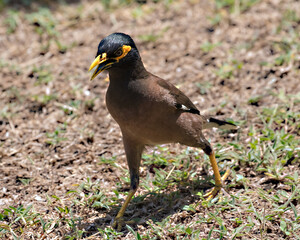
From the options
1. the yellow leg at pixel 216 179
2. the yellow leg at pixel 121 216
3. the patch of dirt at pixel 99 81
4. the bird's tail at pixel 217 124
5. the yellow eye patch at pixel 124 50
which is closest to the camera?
the yellow eye patch at pixel 124 50

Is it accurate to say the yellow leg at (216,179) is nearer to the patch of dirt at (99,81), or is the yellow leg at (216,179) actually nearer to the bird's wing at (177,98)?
the patch of dirt at (99,81)

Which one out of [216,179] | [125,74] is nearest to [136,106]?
[125,74]

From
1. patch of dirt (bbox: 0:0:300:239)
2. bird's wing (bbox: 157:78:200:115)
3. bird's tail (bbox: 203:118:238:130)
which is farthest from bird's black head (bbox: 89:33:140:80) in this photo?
patch of dirt (bbox: 0:0:300:239)

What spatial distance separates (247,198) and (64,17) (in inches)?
210

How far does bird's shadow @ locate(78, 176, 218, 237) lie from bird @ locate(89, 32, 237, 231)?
15cm

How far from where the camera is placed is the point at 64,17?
27.8 ft

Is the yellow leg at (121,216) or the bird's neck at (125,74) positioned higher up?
the bird's neck at (125,74)

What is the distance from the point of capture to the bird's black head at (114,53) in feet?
13.6

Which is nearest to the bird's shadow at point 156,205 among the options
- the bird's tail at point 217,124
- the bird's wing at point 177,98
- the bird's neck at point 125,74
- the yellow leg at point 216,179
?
the yellow leg at point 216,179

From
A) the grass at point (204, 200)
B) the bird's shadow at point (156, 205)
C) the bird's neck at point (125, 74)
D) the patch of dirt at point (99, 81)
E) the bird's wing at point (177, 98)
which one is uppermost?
the bird's neck at point (125, 74)

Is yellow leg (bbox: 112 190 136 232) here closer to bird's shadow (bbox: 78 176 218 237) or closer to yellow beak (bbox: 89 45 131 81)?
bird's shadow (bbox: 78 176 218 237)

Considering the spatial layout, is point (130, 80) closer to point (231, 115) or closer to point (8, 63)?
point (231, 115)

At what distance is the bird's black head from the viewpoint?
414 cm

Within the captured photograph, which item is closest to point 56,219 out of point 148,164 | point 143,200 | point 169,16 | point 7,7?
point 143,200
